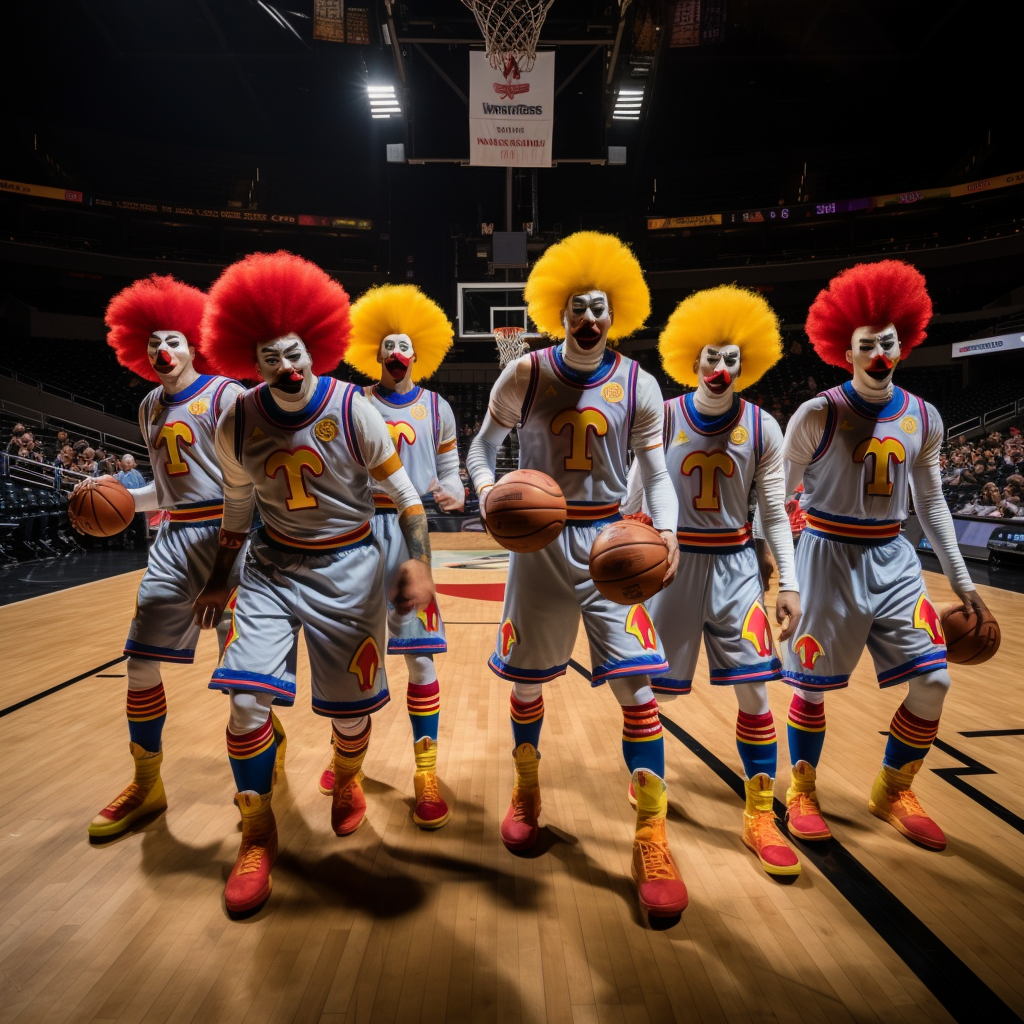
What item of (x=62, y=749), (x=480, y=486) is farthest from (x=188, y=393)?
(x=62, y=749)

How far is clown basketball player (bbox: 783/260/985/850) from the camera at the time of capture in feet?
8.73

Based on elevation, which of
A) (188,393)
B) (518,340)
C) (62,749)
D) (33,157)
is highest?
(33,157)

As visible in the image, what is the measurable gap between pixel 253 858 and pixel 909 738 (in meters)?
2.47

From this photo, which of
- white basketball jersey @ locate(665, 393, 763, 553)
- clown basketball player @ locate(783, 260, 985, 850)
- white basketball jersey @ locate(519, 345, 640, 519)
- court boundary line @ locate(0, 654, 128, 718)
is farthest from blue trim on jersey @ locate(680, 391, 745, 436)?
court boundary line @ locate(0, 654, 128, 718)

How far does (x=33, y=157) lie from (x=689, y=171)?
22.1 meters

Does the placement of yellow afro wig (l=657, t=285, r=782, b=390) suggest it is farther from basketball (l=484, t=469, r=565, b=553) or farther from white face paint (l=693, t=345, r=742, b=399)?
basketball (l=484, t=469, r=565, b=553)

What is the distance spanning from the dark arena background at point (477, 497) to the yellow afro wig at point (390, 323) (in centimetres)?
124

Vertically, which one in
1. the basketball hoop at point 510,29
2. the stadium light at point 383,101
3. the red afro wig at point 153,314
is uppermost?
the stadium light at point 383,101

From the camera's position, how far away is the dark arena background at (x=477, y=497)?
200 centimetres

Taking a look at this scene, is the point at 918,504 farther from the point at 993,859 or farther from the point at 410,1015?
the point at 410,1015

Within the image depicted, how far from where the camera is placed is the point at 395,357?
3512 millimetres

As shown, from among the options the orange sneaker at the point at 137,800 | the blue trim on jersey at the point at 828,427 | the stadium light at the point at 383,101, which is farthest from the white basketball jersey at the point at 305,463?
the stadium light at the point at 383,101

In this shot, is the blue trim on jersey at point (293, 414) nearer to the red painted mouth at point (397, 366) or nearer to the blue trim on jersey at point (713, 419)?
the red painted mouth at point (397, 366)

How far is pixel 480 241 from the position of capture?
56.5 ft
